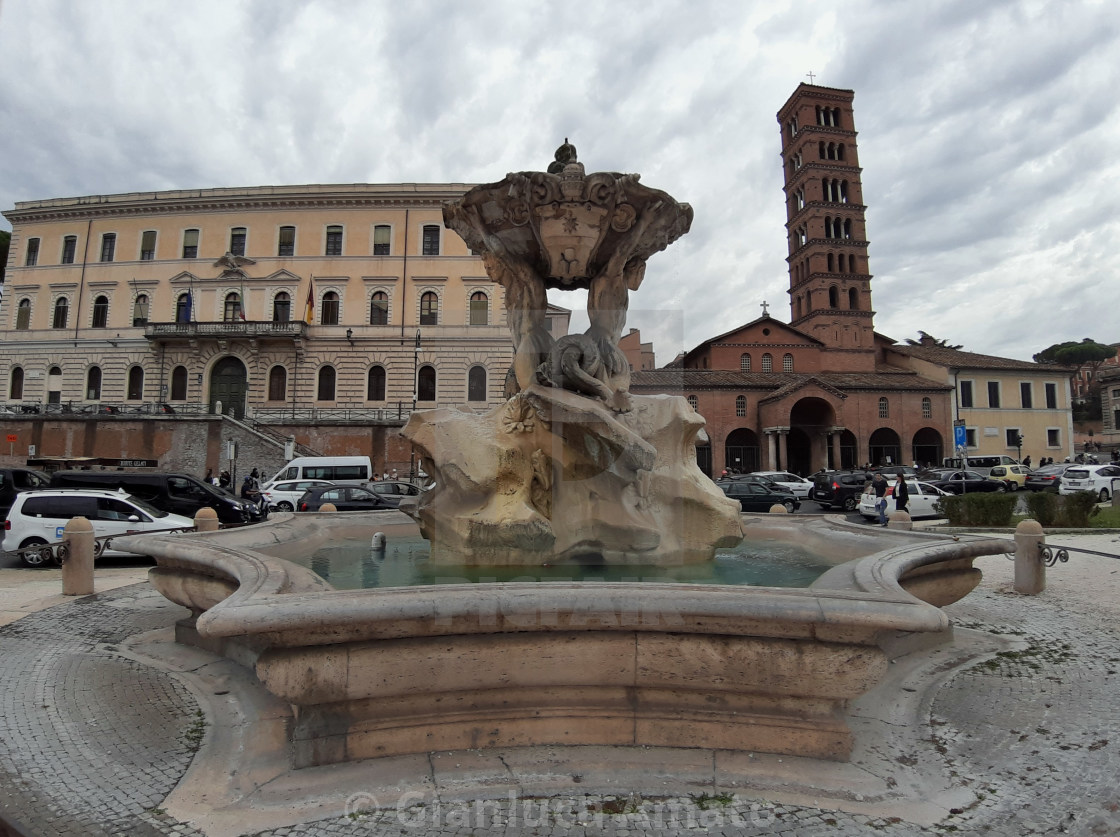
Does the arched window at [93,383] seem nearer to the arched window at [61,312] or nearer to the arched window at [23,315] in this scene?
the arched window at [61,312]

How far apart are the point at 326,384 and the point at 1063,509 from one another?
122ft

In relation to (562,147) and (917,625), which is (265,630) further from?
(562,147)

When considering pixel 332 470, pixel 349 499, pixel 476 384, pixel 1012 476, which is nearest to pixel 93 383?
pixel 476 384

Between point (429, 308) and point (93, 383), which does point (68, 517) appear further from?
point (93, 383)

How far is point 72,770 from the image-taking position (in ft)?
10.0

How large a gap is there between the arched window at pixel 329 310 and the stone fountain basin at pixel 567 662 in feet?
137

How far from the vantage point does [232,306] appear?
141 ft

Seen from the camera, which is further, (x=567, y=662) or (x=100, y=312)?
(x=100, y=312)

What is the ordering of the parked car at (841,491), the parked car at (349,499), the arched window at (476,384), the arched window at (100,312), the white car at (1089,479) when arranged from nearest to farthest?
the parked car at (349,499) < the white car at (1089,479) < the parked car at (841,491) < the arched window at (476,384) < the arched window at (100,312)

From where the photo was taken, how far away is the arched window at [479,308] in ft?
134

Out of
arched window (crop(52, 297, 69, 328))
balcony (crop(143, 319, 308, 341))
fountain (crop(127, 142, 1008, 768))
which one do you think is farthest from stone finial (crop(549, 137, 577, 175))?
arched window (crop(52, 297, 69, 328))

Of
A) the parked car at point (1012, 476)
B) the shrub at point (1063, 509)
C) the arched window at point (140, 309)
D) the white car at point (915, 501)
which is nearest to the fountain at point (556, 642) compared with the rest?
the shrub at point (1063, 509)

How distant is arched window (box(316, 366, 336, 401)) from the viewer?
4066 cm

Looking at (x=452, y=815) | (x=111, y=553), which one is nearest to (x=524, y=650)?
(x=452, y=815)
